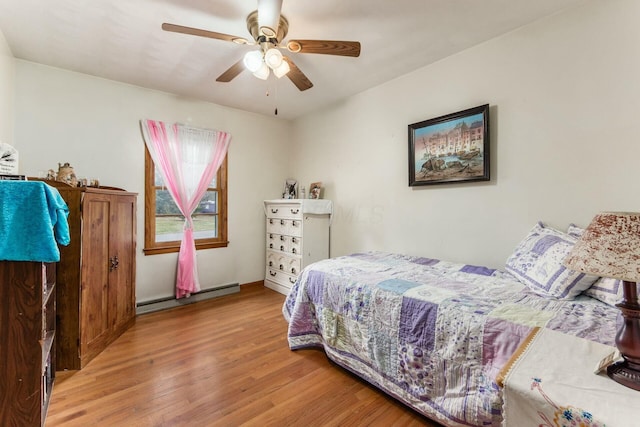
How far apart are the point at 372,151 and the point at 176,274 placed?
2760 mm

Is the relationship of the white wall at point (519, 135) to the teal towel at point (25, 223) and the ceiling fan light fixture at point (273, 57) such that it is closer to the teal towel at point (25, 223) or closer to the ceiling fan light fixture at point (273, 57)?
the ceiling fan light fixture at point (273, 57)

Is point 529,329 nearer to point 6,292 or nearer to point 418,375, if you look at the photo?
point 418,375

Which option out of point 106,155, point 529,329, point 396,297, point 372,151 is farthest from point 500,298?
point 106,155

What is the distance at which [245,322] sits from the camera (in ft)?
9.09

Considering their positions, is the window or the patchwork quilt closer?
the patchwork quilt

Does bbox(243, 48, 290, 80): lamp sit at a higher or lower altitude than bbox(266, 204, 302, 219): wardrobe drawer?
higher

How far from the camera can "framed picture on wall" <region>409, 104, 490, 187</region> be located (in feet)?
7.40

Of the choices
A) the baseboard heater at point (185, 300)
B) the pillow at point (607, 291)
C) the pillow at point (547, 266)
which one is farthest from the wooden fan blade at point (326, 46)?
the baseboard heater at point (185, 300)

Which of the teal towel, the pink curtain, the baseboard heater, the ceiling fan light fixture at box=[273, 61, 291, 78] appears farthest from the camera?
the pink curtain

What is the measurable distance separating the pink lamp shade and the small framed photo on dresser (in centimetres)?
→ 301

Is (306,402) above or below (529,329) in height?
below

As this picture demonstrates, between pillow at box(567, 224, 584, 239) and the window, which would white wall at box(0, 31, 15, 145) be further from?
pillow at box(567, 224, 584, 239)

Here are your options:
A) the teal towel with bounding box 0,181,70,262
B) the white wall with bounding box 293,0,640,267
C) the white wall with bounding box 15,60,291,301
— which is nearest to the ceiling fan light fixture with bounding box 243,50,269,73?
the teal towel with bounding box 0,181,70,262

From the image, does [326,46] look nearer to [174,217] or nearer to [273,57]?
[273,57]
